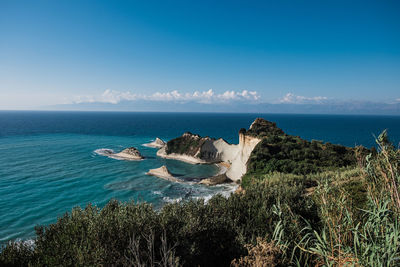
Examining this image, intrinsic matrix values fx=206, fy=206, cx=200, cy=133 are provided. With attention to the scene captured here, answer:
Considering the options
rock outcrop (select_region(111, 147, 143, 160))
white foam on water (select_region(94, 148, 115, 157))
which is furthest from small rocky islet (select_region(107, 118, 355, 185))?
white foam on water (select_region(94, 148, 115, 157))

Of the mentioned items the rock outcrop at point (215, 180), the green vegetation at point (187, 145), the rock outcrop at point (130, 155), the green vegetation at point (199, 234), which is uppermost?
the green vegetation at point (199, 234)

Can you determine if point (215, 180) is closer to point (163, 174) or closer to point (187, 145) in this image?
point (163, 174)

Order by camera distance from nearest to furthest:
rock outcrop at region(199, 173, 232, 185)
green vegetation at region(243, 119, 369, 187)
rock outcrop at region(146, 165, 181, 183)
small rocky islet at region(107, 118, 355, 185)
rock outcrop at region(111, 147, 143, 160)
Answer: green vegetation at region(243, 119, 369, 187), small rocky islet at region(107, 118, 355, 185), rock outcrop at region(199, 173, 232, 185), rock outcrop at region(146, 165, 181, 183), rock outcrop at region(111, 147, 143, 160)

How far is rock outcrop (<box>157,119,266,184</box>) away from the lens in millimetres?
42188

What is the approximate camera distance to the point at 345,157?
32.4 meters

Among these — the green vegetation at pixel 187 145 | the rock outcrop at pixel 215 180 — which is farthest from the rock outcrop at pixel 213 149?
the rock outcrop at pixel 215 180

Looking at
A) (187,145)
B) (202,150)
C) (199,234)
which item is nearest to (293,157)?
(202,150)

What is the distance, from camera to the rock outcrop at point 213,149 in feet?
138

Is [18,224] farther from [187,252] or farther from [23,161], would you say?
[23,161]

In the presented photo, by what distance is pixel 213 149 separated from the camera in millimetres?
55125

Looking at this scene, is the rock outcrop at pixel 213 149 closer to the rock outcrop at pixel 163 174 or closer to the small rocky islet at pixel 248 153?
the small rocky islet at pixel 248 153

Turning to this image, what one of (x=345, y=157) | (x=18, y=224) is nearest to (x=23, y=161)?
(x=18, y=224)

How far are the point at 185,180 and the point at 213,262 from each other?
107ft

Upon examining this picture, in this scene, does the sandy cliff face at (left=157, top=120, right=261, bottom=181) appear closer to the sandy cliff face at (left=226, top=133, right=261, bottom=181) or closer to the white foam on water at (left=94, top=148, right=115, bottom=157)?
the sandy cliff face at (left=226, top=133, right=261, bottom=181)
